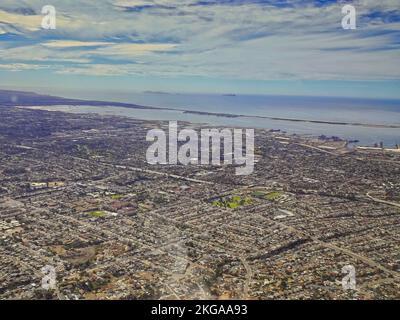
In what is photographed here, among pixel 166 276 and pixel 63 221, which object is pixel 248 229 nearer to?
pixel 166 276

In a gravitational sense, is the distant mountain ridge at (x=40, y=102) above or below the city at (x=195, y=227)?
above
